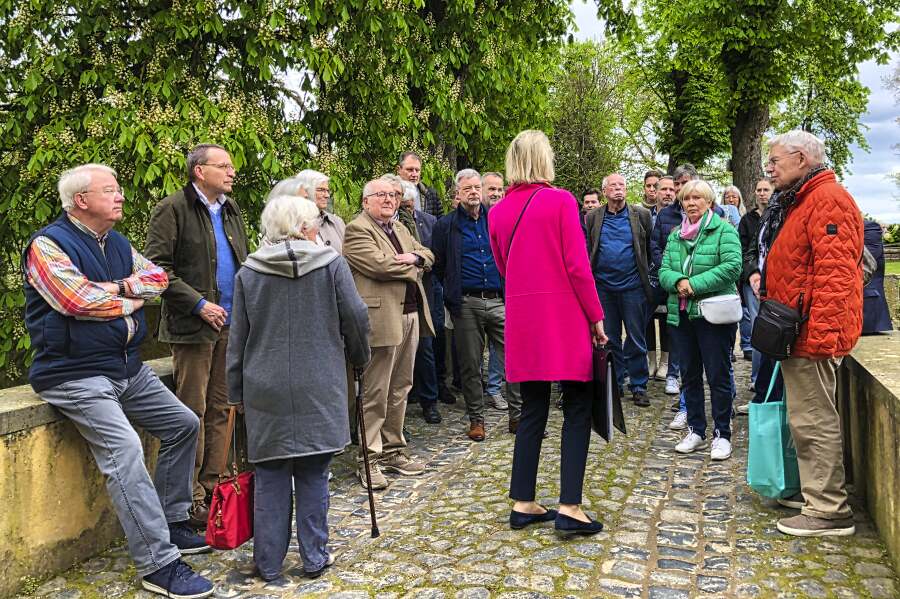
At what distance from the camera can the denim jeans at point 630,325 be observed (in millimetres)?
8289

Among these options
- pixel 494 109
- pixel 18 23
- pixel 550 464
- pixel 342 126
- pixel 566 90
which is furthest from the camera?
pixel 566 90

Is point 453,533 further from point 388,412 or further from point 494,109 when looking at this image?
point 494,109

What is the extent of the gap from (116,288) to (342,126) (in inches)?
240

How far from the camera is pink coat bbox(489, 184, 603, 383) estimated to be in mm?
4633

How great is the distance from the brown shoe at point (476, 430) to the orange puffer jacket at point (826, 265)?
3.29 meters

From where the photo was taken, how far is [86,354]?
414 centimetres

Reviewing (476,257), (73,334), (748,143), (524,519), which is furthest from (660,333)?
(748,143)

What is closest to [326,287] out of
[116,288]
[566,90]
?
[116,288]

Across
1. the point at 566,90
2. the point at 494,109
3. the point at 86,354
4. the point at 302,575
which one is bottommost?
the point at 302,575

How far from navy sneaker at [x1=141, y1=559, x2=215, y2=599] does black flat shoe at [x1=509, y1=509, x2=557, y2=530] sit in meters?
1.79

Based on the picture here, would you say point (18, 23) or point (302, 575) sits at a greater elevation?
point (18, 23)

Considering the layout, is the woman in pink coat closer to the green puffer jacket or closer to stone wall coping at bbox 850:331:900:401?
stone wall coping at bbox 850:331:900:401

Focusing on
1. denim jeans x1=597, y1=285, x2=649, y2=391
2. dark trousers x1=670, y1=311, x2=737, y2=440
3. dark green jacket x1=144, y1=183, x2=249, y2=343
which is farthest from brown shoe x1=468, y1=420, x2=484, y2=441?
dark green jacket x1=144, y1=183, x2=249, y2=343

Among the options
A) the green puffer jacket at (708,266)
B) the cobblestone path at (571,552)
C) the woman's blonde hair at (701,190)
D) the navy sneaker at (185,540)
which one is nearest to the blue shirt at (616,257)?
the green puffer jacket at (708,266)
